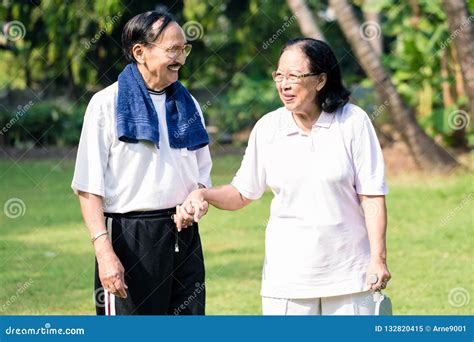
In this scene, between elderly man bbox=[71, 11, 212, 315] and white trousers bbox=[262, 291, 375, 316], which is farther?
elderly man bbox=[71, 11, 212, 315]

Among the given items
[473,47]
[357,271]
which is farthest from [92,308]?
[473,47]

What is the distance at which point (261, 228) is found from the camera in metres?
10.5

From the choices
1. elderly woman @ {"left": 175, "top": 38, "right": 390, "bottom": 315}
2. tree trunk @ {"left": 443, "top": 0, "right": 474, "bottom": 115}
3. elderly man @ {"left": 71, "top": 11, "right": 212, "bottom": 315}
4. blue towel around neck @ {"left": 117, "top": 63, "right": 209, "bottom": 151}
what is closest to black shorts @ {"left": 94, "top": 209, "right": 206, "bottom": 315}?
elderly man @ {"left": 71, "top": 11, "right": 212, "bottom": 315}

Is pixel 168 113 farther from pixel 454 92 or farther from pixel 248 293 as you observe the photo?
pixel 454 92

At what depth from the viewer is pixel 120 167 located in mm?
3867

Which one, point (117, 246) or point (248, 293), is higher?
point (117, 246)

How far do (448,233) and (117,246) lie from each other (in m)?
6.33

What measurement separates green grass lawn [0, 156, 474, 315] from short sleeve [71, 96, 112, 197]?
3146mm

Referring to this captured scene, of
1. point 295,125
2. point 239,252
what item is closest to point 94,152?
point 295,125

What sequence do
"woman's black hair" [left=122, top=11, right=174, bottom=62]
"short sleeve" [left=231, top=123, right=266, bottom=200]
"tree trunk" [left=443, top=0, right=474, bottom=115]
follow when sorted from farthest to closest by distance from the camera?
"tree trunk" [left=443, top=0, right=474, bottom=115]
"woman's black hair" [left=122, top=11, right=174, bottom=62]
"short sleeve" [left=231, top=123, right=266, bottom=200]

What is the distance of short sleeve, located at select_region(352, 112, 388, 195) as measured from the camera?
3568mm

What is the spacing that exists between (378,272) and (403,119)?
9847 mm

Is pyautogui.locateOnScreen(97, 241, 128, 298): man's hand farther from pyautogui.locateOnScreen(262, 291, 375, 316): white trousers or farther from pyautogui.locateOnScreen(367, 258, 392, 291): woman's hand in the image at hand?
pyautogui.locateOnScreen(367, 258, 392, 291): woman's hand

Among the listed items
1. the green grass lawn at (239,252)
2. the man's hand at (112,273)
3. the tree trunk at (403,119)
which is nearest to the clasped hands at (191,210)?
the man's hand at (112,273)
